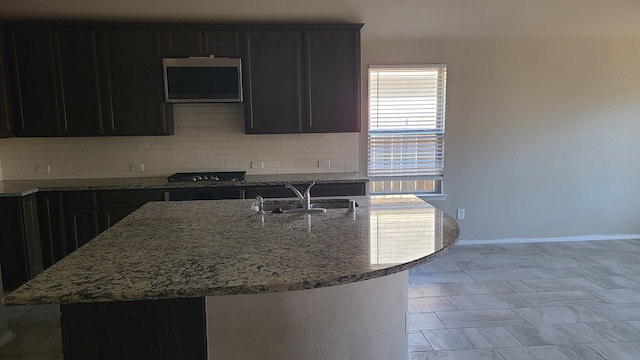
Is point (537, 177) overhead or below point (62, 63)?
below

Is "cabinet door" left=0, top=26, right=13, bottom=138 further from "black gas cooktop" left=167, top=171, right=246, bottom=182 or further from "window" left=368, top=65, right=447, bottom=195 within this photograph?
"window" left=368, top=65, right=447, bottom=195

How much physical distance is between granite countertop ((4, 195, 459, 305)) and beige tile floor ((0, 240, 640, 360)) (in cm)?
105

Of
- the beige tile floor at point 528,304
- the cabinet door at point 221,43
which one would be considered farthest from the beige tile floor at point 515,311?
the cabinet door at point 221,43

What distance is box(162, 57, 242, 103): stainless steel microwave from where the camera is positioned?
402 centimetres

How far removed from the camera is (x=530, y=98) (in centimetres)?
490

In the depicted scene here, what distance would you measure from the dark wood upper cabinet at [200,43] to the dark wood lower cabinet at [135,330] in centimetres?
313

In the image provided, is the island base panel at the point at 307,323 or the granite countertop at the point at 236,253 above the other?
the granite countertop at the point at 236,253

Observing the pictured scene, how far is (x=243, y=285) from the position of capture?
1328 millimetres

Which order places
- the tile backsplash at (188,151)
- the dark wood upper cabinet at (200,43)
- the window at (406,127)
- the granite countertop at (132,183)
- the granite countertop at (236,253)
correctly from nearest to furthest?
the granite countertop at (236,253), the granite countertop at (132,183), the dark wood upper cabinet at (200,43), the tile backsplash at (188,151), the window at (406,127)

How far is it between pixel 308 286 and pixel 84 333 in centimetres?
80

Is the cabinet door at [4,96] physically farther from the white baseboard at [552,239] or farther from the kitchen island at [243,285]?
the white baseboard at [552,239]

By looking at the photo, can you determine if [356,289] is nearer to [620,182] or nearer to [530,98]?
[530,98]

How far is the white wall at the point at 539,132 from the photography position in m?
4.81

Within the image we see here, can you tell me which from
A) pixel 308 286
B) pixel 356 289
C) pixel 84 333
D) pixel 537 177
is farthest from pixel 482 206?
pixel 84 333
